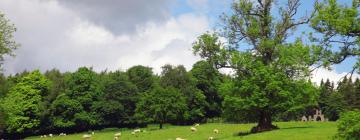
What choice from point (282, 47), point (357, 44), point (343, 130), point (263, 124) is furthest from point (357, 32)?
point (263, 124)

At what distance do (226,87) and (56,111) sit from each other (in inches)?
2356

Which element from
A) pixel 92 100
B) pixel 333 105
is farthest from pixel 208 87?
pixel 333 105

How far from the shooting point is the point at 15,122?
104688mm

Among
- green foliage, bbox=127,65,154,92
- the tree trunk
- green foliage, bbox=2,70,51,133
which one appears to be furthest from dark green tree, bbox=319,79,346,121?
the tree trunk

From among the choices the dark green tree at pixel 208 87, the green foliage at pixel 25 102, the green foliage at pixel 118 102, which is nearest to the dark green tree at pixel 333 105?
the dark green tree at pixel 208 87

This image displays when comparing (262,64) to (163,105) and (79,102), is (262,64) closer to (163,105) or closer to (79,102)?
(163,105)

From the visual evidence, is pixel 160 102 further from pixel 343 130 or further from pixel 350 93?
pixel 343 130

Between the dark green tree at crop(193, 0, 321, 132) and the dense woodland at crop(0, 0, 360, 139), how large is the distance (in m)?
0.10

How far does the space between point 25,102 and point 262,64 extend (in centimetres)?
6929

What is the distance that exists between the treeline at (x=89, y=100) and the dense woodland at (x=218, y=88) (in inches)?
8.1

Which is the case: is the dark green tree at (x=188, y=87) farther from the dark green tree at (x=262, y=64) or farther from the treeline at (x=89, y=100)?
the dark green tree at (x=262, y=64)

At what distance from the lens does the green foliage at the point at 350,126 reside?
25.2 metres

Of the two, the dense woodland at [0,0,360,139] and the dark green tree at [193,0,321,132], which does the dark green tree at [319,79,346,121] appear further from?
the dark green tree at [193,0,321,132]

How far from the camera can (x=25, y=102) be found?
109m
